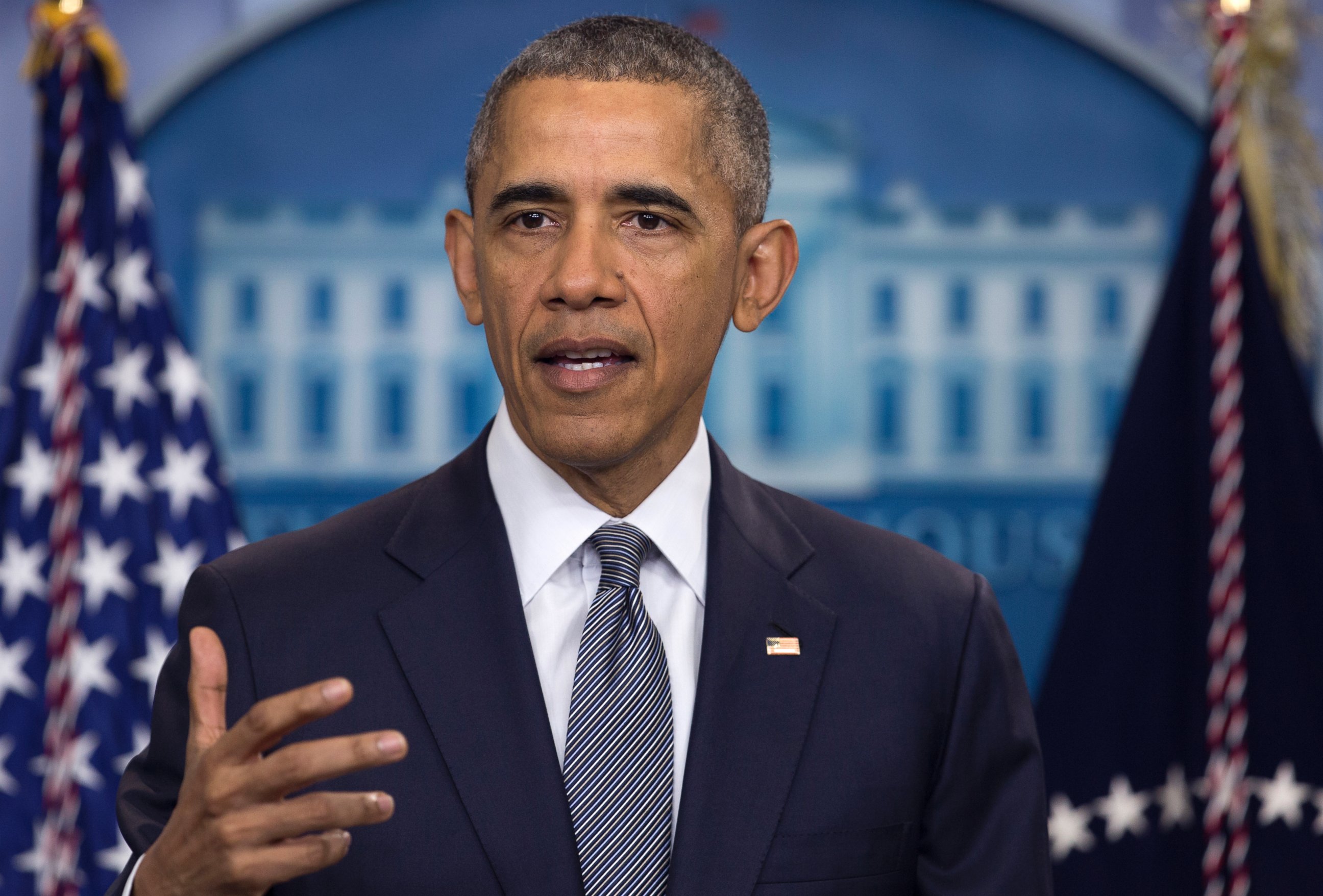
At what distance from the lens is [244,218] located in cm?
296

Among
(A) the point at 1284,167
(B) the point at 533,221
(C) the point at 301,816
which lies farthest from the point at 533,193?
(A) the point at 1284,167

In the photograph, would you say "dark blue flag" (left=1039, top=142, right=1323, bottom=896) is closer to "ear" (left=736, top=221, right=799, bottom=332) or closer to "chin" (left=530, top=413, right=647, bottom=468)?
"ear" (left=736, top=221, right=799, bottom=332)

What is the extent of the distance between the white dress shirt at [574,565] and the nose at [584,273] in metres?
0.21

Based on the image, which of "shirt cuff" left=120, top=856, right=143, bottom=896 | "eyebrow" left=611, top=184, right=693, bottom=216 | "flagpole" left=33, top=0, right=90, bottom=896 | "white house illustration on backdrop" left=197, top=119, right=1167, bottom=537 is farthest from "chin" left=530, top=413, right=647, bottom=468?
"flagpole" left=33, top=0, right=90, bottom=896

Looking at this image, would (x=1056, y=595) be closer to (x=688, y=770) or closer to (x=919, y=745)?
(x=919, y=745)

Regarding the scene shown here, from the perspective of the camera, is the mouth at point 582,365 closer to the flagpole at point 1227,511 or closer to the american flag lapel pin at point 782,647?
the american flag lapel pin at point 782,647

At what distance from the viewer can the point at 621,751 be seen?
133 centimetres

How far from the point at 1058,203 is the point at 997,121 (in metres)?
0.23

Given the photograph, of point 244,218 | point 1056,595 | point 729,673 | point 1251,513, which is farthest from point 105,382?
point 1251,513

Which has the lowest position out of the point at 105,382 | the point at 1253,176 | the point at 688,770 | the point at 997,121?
the point at 688,770

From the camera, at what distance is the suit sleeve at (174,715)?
1.35m

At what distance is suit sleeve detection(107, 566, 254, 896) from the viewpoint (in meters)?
1.35

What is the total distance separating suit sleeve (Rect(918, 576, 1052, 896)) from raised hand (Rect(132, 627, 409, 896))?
2.10 feet

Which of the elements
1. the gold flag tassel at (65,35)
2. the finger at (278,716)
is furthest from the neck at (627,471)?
the gold flag tassel at (65,35)
